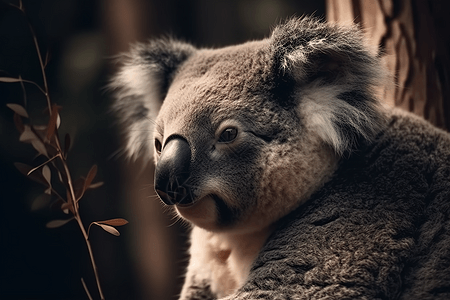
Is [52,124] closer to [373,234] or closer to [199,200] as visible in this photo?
[199,200]

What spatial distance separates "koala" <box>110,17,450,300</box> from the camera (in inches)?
59.4

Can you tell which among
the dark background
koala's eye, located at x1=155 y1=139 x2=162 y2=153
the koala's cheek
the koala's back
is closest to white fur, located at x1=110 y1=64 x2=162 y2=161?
koala's eye, located at x1=155 y1=139 x2=162 y2=153

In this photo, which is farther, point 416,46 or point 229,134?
point 416,46

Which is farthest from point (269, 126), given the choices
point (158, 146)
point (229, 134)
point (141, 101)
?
point (141, 101)

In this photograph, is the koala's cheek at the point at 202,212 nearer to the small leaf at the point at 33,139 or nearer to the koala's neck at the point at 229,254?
the koala's neck at the point at 229,254

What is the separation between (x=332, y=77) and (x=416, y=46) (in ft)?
2.62

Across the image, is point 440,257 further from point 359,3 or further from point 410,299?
point 359,3

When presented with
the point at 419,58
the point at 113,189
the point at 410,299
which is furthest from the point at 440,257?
the point at 113,189

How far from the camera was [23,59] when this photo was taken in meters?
2.98

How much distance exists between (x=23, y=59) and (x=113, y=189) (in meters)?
1.50

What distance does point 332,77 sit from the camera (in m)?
1.70

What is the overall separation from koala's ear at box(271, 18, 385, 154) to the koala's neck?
1.48 feet

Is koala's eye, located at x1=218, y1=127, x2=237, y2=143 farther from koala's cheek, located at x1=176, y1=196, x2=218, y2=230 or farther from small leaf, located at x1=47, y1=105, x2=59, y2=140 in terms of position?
small leaf, located at x1=47, y1=105, x2=59, y2=140

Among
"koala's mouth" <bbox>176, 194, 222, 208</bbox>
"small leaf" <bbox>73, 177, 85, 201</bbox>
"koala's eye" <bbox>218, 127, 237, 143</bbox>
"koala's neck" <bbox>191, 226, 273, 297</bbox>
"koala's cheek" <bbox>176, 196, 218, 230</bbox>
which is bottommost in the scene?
"koala's neck" <bbox>191, 226, 273, 297</bbox>
